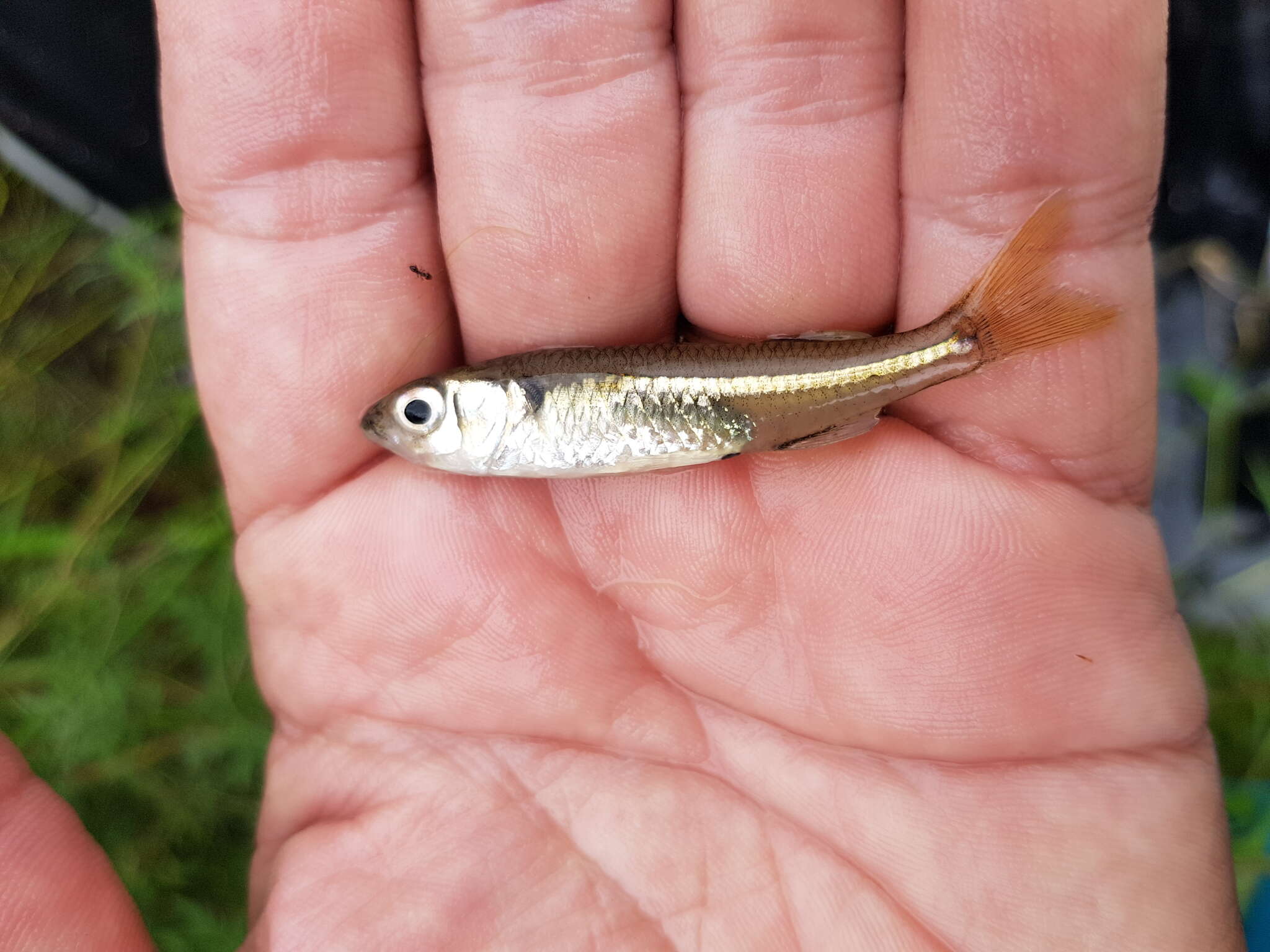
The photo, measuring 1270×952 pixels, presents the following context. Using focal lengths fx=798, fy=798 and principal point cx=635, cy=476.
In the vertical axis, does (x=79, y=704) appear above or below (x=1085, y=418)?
below

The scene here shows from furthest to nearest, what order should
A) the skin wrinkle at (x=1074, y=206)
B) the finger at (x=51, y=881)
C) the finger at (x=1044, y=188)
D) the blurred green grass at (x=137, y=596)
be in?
the blurred green grass at (x=137, y=596)
the skin wrinkle at (x=1074, y=206)
the finger at (x=1044, y=188)
the finger at (x=51, y=881)

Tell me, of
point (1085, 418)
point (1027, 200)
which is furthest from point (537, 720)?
point (1027, 200)

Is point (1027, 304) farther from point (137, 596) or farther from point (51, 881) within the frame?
point (137, 596)

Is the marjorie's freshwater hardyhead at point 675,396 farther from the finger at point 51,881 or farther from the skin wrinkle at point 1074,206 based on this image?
the finger at point 51,881

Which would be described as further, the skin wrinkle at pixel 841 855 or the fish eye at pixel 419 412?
the fish eye at pixel 419 412

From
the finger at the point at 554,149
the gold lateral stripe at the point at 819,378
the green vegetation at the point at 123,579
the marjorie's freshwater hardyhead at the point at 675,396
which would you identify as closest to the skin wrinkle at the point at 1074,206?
the marjorie's freshwater hardyhead at the point at 675,396

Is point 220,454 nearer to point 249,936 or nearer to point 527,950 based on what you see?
point 249,936
